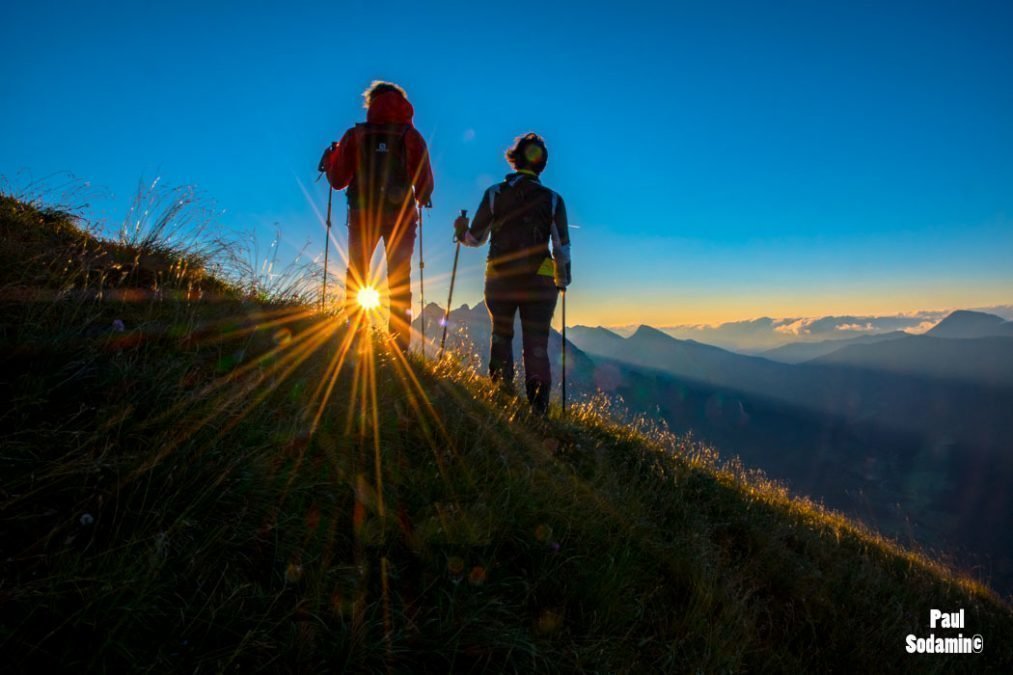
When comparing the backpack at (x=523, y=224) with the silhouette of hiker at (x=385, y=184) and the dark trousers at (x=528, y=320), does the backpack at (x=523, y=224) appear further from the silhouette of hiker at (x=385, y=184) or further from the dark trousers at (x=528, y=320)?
the silhouette of hiker at (x=385, y=184)

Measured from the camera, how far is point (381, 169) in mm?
6648

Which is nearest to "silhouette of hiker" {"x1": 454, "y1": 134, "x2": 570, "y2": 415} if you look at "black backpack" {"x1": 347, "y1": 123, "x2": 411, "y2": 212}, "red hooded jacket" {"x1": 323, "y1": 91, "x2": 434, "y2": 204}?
"red hooded jacket" {"x1": 323, "y1": 91, "x2": 434, "y2": 204}

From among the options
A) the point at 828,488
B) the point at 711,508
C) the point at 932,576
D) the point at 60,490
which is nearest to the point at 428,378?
the point at 60,490

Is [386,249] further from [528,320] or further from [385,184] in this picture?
[528,320]

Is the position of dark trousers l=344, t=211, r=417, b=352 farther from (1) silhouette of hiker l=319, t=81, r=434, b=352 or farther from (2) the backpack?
(2) the backpack

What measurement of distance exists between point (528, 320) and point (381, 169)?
283 centimetres

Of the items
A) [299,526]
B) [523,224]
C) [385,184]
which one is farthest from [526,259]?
[299,526]

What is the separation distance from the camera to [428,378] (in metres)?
Result: 4.91

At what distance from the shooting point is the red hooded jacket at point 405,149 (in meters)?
6.71

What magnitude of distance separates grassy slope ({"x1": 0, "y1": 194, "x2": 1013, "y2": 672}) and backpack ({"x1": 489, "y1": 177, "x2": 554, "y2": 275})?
266 cm

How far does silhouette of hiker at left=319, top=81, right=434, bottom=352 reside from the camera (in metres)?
6.64

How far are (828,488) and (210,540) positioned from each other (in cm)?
23661

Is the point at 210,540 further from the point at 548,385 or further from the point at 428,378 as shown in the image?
the point at 548,385

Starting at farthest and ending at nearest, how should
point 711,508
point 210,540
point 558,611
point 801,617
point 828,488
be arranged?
point 828,488, point 711,508, point 801,617, point 558,611, point 210,540
